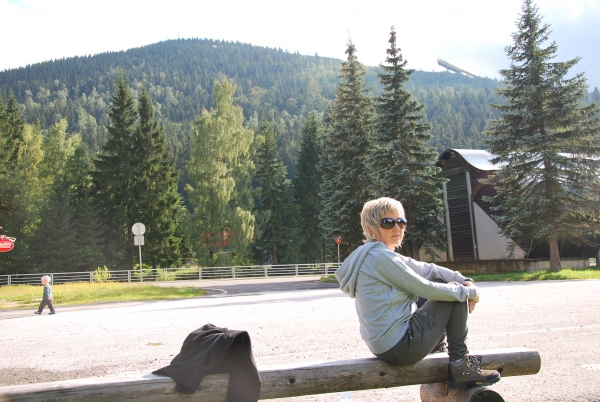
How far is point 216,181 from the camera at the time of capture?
39406 millimetres

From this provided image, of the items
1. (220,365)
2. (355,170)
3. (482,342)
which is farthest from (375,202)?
(355,170)

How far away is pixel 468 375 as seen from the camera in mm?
3453

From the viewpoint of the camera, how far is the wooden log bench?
2.71 meters

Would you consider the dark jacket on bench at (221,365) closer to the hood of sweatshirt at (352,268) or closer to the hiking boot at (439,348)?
the hood of sweatshirt at (352,268)

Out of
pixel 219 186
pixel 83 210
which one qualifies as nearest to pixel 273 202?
pixel 219 186

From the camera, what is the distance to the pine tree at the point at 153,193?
44.3m

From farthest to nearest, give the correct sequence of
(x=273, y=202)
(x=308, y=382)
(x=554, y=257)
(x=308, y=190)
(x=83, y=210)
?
(x=308, y=190), (x=273, y=202), (x=83, y=210), (x=554, y=257), (x=308, y=382)

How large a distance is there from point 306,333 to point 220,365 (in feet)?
15.1

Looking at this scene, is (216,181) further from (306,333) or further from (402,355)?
(402,355)

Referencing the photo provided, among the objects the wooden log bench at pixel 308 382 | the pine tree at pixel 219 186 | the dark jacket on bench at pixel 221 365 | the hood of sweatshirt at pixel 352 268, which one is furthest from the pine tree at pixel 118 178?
the wooden log bench at pixel 308 382

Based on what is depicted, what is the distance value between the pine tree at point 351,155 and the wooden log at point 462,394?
85.5ft

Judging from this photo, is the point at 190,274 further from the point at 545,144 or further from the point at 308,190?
the point at 545,144

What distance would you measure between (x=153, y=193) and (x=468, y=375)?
4428 cm

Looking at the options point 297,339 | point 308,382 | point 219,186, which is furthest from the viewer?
point 219,186
